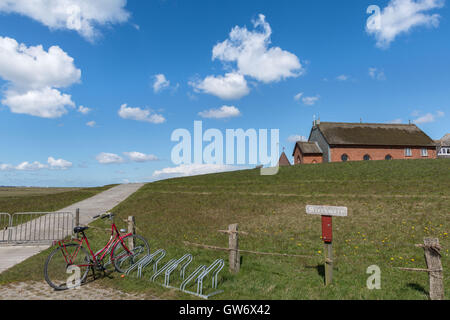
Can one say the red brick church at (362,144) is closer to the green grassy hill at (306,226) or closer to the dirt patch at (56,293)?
the green grassy hill at (306,226)

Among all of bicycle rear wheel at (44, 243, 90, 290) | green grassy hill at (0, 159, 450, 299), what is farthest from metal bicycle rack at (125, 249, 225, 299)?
bicycle rear wheel at (44, 243, 90, 290)

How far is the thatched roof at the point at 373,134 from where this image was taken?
48.1 m

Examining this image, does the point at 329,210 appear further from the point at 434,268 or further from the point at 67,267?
the point at 67,267

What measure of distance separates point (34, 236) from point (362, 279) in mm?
13449

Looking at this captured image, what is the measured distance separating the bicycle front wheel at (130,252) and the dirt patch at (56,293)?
889 millimetres

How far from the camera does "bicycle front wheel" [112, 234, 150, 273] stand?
7605 millimetres

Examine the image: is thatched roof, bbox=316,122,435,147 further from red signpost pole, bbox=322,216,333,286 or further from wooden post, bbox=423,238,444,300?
wooden post, bbox=423,238,444,300

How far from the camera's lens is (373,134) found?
50.2 metres

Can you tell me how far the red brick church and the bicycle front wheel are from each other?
143ft

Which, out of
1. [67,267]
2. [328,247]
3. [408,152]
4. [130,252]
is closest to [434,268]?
[328,247]

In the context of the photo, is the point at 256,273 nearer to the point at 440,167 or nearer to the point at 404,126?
the point at 440,167

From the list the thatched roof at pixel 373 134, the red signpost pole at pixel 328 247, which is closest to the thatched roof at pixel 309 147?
the thatched roof at pixel 373 134
